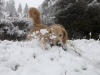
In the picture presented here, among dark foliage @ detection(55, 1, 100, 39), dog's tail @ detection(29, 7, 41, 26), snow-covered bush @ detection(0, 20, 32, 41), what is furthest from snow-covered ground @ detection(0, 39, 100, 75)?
snow-covered bush @ detection(0, 20, 32, 41)

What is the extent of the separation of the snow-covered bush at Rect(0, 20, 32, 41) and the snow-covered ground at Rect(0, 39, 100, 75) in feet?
19.7

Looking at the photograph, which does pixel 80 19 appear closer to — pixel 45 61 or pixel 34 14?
pixel 34 14

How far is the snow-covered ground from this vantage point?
3662mm

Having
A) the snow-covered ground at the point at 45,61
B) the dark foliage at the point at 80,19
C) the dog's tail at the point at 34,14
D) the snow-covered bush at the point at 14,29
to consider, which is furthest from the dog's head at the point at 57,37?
the snow-covered bush at the point at 14,29

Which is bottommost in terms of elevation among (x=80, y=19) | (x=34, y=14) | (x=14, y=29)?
(x=14, y=29)

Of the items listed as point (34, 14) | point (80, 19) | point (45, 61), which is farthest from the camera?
point (80, 19)

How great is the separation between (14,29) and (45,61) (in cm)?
794

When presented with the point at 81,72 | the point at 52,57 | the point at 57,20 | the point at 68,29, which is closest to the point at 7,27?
the point at 57,20

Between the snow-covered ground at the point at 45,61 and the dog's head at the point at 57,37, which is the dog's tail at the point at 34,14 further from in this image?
the snow-covered ground at the point at 45,61

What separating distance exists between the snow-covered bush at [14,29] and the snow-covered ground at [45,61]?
6000 mm

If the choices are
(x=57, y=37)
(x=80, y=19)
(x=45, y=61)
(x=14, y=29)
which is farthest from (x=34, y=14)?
(x=14, y=29)

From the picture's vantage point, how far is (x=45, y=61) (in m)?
4.07

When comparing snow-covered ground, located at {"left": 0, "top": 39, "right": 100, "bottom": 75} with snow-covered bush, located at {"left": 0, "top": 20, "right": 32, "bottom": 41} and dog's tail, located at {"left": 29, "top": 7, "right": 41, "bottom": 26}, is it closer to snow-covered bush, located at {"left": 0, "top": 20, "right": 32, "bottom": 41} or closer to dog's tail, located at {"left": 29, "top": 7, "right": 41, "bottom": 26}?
dog's tail, located at {"left": 29, "top": 7, "right": 41, "bottom": 26}

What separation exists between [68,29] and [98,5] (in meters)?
2.16
